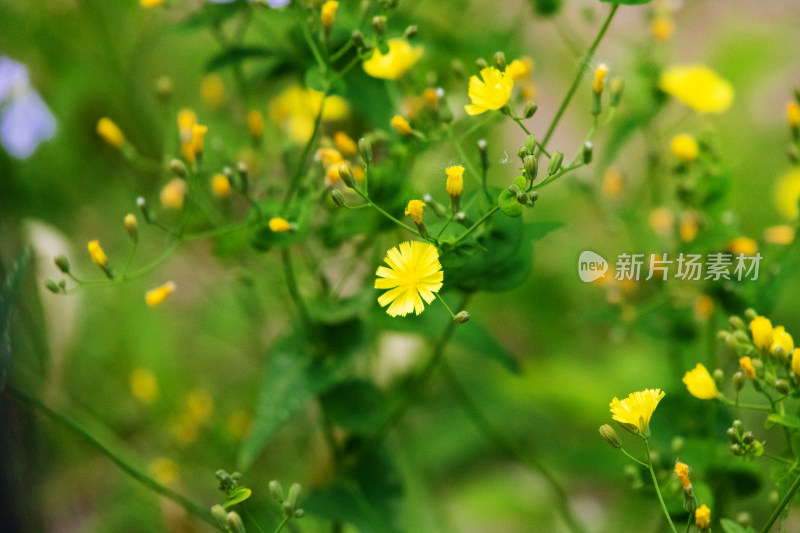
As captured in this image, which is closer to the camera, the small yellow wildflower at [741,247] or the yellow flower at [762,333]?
the yellow flower at [762,333]

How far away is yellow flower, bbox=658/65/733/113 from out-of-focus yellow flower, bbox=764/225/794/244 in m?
0.14

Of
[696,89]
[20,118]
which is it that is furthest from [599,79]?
[20,118]

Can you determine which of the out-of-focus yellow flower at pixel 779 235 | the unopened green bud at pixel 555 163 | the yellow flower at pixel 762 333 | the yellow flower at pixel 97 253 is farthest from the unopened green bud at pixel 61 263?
the out-of-focus yellow flower at pixel 779 235

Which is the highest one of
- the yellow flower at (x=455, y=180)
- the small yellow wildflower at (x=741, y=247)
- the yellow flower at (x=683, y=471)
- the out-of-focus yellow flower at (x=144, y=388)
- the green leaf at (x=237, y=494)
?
the yellow flower at (x=455, y=180)

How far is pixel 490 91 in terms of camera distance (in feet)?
1.33

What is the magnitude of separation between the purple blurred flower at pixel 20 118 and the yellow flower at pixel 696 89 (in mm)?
727

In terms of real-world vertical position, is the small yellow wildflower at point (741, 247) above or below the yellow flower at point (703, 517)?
below

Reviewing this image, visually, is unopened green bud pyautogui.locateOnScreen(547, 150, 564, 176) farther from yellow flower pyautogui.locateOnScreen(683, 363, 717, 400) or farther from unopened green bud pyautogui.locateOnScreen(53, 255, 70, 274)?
unopened green bud pyautogui.locateOnScreen(53, 255, 70, 274)

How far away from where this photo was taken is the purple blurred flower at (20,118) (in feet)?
2.90

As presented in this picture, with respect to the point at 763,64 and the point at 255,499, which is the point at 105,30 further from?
the point at 763,64

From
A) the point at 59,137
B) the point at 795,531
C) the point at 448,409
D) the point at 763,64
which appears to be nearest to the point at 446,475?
the point at 448,409

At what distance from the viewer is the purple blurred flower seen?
883mm

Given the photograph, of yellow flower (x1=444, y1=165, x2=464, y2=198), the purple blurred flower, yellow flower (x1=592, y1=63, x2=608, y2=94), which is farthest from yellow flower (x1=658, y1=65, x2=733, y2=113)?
the purple blurred flower

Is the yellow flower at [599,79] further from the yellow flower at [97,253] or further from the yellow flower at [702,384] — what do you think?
the yellow flower at [97,253]
